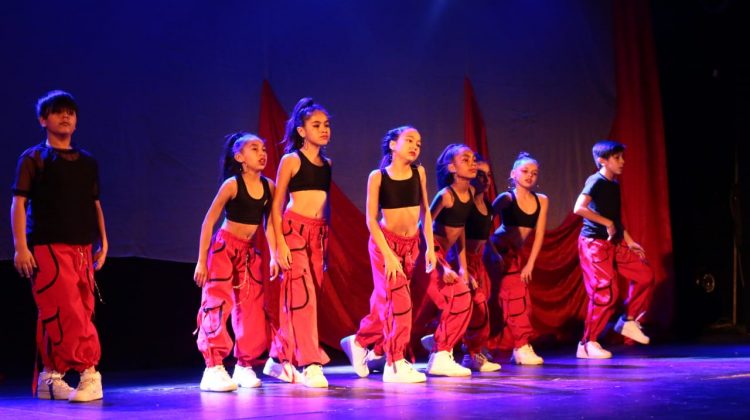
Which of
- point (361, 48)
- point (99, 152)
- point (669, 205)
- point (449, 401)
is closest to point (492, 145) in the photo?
point (361, 48)

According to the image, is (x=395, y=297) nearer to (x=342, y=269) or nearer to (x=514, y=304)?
(x=514, y=304)

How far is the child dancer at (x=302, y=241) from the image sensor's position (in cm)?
480

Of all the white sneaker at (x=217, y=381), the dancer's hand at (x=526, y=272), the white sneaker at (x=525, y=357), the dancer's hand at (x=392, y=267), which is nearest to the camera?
the white sneaker at (x=217, y=381)

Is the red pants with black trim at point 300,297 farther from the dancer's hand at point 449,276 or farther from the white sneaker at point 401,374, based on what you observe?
the dancer's hand at point 449,276

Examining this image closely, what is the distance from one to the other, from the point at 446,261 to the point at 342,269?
1075mm

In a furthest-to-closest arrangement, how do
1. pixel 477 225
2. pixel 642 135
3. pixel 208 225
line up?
pixel 642 135 → pixel 477 225 → pixel 208 225

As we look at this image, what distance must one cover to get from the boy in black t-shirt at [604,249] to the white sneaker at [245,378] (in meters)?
2.47

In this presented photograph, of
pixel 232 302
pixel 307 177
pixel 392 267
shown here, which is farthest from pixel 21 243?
pixel 392 267

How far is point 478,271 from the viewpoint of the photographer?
231 inches

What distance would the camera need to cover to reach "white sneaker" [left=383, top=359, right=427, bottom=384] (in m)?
4.85

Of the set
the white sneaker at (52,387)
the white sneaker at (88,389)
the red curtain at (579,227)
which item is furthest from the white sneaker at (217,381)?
the red curtain at (579,227)

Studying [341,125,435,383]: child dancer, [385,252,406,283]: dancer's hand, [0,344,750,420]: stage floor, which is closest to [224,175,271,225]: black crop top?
[341,125,435,383]: child dancer

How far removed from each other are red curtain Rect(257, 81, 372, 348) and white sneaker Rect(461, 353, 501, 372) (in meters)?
0.99

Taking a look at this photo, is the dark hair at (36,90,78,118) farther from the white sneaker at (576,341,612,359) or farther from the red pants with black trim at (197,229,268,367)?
the white sneaker at (576,341,612,359)
